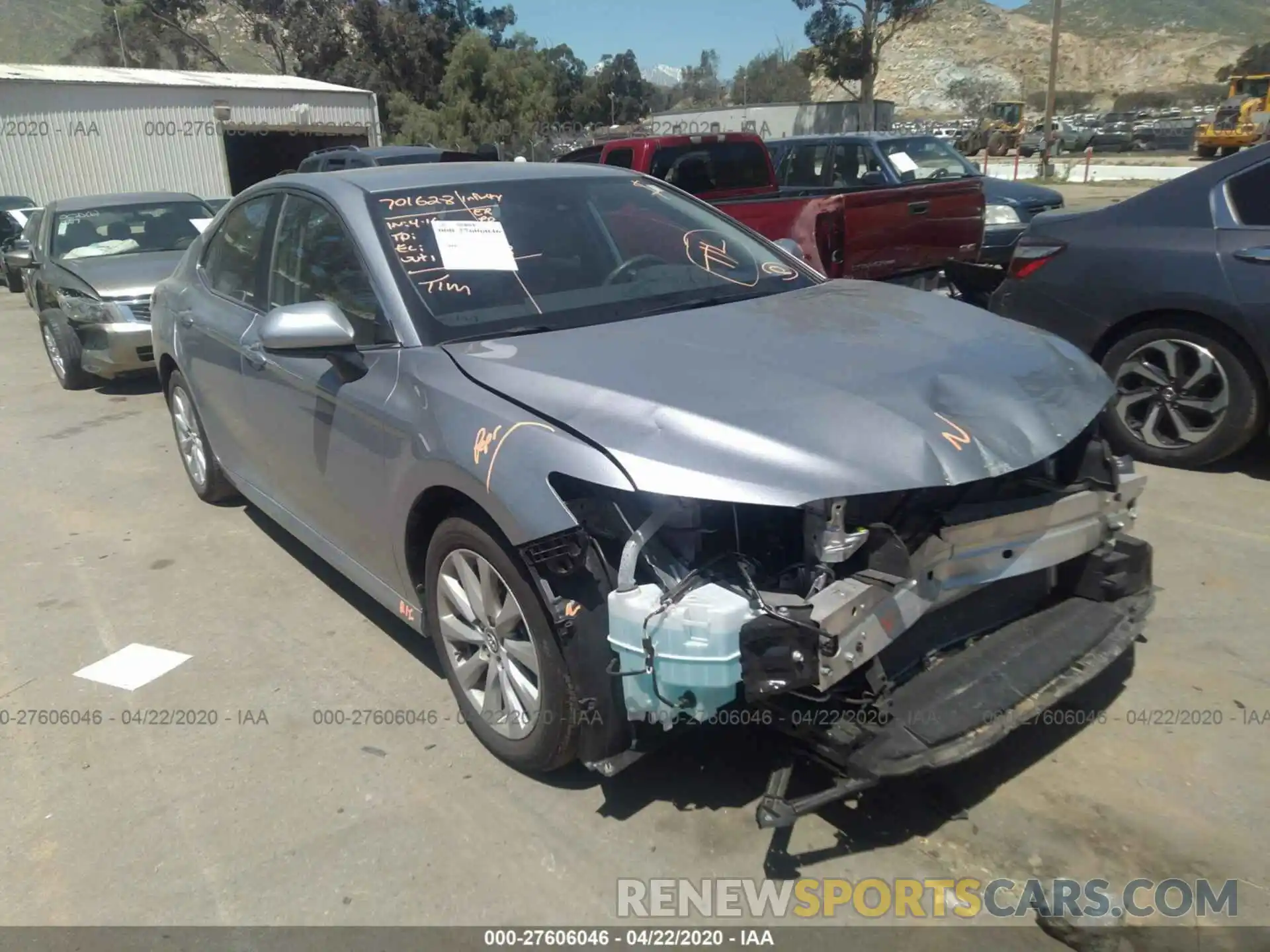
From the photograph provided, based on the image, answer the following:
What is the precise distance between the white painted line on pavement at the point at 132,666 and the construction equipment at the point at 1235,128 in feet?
125

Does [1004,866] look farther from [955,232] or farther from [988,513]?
[955,232]

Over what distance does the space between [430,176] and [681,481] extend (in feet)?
6.67

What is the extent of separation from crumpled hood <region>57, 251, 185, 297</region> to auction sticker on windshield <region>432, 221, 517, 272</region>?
6.06m

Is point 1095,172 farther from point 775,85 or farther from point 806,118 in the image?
point 775,85

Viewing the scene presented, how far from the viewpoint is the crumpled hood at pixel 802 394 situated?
2422mm

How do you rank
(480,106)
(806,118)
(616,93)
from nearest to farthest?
(806,118) < (480,106) < (616,93)

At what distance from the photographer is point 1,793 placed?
3.21 meters

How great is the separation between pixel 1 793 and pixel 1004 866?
10.2 feet

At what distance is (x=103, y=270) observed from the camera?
873 centimetres

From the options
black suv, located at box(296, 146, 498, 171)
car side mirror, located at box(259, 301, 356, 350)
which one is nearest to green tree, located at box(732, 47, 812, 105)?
black suv, located at box(296, 146, 498, 171)

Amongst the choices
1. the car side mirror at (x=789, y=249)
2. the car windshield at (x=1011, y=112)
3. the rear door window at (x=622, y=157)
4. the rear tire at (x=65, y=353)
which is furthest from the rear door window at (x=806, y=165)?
the car windshield at (x=1011, y=112)

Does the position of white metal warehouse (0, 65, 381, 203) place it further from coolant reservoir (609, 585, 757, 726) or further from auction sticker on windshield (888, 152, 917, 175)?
coolant reservoir (609, 585, 757, 726)

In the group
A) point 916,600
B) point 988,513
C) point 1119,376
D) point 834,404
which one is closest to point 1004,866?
point 916,600

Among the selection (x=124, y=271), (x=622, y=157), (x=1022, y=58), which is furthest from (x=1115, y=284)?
(x=1022, y=58)
